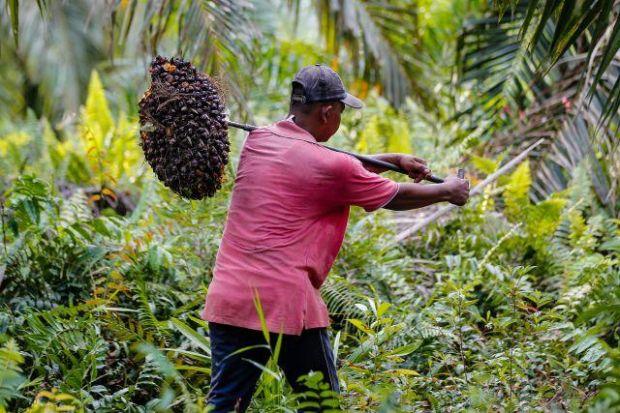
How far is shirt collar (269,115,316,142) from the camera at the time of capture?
161 inches

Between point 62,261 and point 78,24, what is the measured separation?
6.79 meters

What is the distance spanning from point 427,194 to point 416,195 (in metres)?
0.06

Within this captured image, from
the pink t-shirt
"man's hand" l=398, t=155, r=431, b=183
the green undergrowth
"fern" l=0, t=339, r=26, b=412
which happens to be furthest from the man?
"fern" l=0, t=339, r=26, b=412

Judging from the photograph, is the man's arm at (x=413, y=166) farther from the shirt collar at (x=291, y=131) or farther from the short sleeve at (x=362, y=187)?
the shirt collar at (x=291, y=131)

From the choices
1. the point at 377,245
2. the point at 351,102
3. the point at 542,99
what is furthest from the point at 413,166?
the point at 542,99

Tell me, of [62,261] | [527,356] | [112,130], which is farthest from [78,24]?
[527,356]

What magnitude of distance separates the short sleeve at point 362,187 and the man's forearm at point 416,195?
45mm

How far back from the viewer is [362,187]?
13.1 feet

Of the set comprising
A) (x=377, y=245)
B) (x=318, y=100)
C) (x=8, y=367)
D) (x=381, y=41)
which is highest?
(x=381, y=41)

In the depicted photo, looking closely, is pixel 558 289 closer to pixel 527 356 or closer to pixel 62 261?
pixel 527 356

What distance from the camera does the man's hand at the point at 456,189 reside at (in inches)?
166

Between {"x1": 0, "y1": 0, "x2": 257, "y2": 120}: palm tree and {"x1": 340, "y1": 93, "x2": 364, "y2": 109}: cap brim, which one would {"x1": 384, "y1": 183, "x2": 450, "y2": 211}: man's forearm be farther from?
{"x1": 0, "y1": 0, "x2": 257, "y2": 120}: palm tree

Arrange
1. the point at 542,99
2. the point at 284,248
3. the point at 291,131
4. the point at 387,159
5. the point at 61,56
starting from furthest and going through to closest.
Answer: the point at 61,56 → the point at 542,99 → the point at 387,159 → the point at 291,131 → the point at 284,248

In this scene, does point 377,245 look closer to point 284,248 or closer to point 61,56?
point 284,248
